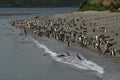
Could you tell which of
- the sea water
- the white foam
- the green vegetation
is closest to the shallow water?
the sea water

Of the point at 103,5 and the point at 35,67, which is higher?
the point at 35,67

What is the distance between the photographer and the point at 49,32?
43.5 meters

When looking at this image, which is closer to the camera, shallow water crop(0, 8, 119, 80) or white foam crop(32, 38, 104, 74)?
shallow water crop(0, 8, 119, 80)

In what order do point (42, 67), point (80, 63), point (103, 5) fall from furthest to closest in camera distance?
1. point (103, 5)
2. point (80, 63)
3. point (42, 67)

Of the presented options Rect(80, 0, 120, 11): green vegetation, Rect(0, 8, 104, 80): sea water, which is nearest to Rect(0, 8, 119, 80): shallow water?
Rect(0, 8, 104, 80): sea water

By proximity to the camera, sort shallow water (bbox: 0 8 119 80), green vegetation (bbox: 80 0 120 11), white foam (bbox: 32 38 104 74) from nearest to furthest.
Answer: shallow water (bbox: 0 8 119 80)
white foam (bbox: 32 38 104 74)
green vegetation (bbox: 80 0 120 11)

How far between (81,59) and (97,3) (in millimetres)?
54076

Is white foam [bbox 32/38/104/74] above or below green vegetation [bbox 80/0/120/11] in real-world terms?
above

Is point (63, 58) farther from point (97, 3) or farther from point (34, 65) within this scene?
point (97, 3)

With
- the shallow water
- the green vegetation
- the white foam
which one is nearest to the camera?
the shallow water

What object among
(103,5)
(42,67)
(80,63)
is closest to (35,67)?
(42,67)

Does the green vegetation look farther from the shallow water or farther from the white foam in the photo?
the white foam

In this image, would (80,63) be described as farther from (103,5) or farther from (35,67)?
(103,5)

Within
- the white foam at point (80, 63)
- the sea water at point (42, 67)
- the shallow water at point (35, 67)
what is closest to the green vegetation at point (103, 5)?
the shallow water at point (35, 67)
